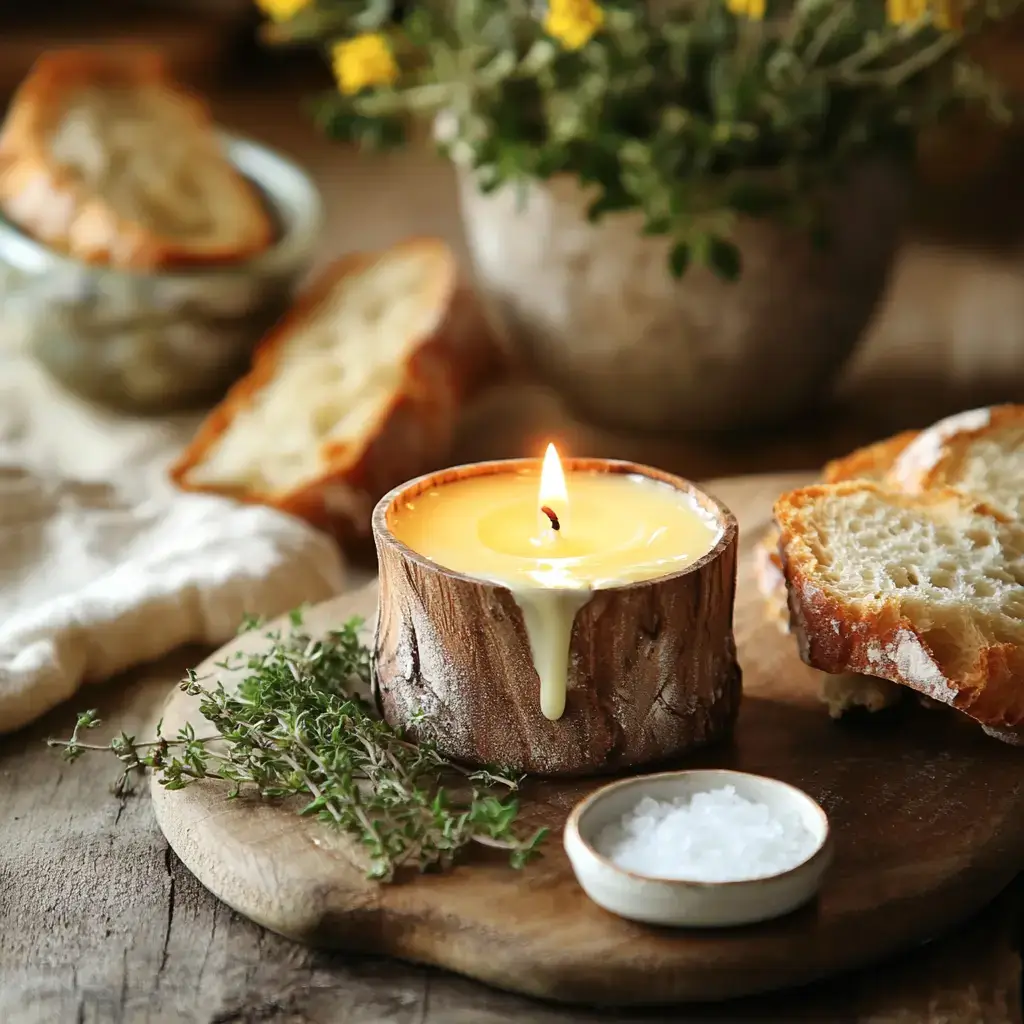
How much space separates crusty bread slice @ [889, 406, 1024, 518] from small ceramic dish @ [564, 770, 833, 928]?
62 centimetres

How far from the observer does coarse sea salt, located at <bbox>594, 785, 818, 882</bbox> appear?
45.2 inches

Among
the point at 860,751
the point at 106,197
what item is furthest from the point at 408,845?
Result: the point at 106,197

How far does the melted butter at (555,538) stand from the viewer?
4.25 ft

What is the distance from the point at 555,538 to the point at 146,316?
48.9 inches

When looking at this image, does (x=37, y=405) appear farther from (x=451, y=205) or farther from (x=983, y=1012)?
(x=983, y=1012)

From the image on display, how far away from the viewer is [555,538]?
143 centimetres

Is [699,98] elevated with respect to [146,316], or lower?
elevated

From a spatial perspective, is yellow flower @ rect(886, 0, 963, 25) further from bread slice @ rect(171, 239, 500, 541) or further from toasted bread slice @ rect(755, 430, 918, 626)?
bread slice @ rect(171, 239, 500, 541)

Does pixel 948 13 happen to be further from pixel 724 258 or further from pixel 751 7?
pixel 724 258

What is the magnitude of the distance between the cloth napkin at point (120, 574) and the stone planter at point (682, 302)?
635mm

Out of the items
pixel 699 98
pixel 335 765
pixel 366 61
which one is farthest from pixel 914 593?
pixel 366 61

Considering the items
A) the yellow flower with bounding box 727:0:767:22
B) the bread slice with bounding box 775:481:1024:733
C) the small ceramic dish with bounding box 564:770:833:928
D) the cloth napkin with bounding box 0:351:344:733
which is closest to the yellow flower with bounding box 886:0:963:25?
the yellow flower with bounding box 727:0:767:22

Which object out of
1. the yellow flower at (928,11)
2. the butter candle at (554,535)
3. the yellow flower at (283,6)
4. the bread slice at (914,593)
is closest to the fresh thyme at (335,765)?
the butter candle at (554,535)

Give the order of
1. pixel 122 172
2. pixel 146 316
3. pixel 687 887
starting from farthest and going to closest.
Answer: pixel 122 172
pixel 146 316
pixel 687 887
